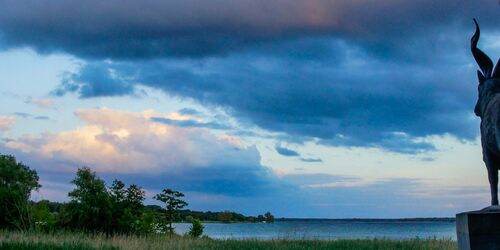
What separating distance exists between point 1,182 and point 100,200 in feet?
23.2

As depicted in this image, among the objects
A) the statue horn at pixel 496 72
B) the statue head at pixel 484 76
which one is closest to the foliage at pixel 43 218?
the statue head at pixel 484 76

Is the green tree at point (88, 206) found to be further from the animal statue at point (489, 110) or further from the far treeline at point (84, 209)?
the animal statue at point (489, 110)

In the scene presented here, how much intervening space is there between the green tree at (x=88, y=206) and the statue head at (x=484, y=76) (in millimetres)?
24905

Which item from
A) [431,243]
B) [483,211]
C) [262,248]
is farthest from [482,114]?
[431,243]

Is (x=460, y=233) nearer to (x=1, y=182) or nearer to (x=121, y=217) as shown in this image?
(x=121, y=217)

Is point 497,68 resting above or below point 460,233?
above

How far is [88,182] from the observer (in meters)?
30.4

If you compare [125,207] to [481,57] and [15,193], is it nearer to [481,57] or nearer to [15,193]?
[15,193]

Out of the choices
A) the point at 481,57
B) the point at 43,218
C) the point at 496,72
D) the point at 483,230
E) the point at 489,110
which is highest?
the point at 481,57

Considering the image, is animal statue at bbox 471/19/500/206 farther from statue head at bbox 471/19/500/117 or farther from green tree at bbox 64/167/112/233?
green tree at bbox 64/167/112/233

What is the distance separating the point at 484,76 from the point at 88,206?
25.1 m

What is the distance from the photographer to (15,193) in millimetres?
32719

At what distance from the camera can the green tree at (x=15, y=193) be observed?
31922 mm

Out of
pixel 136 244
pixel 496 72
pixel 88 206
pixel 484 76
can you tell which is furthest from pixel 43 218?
pixel 496 72
